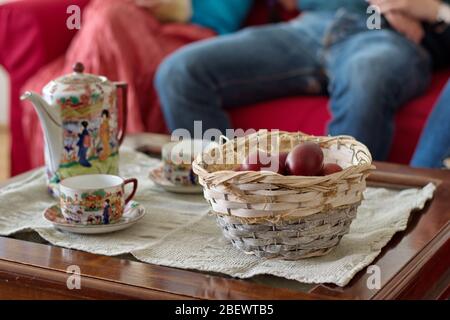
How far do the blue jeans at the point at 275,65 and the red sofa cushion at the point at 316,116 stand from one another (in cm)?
3

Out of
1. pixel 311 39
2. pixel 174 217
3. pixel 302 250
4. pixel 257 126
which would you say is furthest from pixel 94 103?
pixel 311 39

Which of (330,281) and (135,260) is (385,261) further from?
(135,260)

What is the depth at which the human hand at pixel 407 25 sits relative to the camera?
1.90 meters

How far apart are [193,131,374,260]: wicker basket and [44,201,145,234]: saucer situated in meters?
0.17

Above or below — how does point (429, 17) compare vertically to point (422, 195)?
above

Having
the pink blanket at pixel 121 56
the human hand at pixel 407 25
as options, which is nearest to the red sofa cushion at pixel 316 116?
the human hand at pixel 407 25

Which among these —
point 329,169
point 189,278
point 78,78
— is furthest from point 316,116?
point 189,278

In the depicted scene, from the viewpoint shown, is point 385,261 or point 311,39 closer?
point 385,261

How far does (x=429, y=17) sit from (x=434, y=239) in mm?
984

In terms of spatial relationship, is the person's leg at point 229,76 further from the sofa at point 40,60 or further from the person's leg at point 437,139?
the person's leg at point 437,139

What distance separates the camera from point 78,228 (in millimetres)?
1049

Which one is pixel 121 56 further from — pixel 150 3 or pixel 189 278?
pixel 189 278

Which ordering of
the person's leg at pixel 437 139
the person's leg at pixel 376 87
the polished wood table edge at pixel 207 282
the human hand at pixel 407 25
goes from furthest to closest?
1. the human hand at pixel 407 25
2. the person's leg at pixel 376 87
3. the person's leg at pixel 437 139
4. the polished wood table edge at pixel 207 282

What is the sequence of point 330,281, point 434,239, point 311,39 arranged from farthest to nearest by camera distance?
1. point 311,39
2. point 434,239
3. point 330,281
